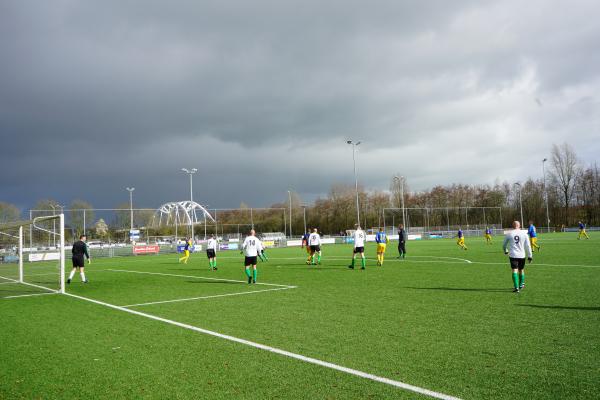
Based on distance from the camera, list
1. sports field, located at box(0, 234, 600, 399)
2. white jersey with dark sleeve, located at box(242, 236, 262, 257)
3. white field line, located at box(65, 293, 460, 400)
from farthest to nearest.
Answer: white jersey with dark sleeve, located at box(242, 236, 262, 257) < sports field, located at box(0, 234, 600, 399) < white field line, located at box(65, 293, 460, 400)

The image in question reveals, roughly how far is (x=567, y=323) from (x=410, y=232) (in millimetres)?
65286

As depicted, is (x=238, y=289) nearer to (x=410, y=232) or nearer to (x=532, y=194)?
(x=410, y=232)

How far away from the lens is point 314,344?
704 centimetres

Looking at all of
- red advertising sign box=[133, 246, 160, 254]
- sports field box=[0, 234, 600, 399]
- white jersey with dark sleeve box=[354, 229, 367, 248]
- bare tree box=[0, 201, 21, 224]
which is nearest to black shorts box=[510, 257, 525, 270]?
sports field box=[0, 234, 600, 399]

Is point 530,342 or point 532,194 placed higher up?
point 532,194

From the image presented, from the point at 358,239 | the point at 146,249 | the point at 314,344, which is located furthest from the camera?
the point at 146,249

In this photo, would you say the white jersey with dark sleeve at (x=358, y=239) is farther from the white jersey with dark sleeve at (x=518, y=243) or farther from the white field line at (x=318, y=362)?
the white field line at (x=318, y=362)

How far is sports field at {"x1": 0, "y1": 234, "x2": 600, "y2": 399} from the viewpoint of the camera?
16.9ft

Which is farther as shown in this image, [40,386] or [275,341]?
[275,341]

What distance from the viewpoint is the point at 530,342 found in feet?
22.1

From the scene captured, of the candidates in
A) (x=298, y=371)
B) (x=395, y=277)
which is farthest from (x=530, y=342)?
(x=395, y=277)

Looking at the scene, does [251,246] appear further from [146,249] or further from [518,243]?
[146,249]

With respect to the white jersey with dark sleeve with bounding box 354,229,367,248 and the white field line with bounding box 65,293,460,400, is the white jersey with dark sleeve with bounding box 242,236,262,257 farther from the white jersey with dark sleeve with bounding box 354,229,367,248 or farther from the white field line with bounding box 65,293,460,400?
the white jersey with dark sleeve with bounding box 354,229,367,248

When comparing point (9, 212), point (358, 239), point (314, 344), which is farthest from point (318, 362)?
point (9, 212)
